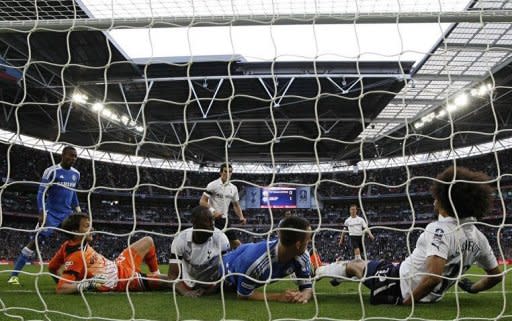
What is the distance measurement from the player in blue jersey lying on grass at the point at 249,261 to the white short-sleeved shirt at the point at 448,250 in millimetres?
734

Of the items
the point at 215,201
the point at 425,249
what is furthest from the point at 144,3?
the point at 425,249

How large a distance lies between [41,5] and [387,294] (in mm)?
Result: 7222

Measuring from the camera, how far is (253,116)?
63.4 feet

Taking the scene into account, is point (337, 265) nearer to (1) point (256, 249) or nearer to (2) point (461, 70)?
(1) point (256, 249)

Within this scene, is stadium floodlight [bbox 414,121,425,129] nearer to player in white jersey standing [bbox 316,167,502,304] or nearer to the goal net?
the goal net

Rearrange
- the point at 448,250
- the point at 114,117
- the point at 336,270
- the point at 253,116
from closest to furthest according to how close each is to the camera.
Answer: the point at 448,250 → the point at 336,270 → the point at 114,117 → the point at 253,116

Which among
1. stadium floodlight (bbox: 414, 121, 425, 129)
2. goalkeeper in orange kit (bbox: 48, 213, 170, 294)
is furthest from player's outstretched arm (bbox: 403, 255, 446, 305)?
stadium floodlight (bbox: 414, 121, 425, 129)

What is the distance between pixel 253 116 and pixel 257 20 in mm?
16283

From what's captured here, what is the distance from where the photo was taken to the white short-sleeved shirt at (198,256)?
3.95m

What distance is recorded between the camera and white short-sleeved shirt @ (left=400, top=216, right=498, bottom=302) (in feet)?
9.50

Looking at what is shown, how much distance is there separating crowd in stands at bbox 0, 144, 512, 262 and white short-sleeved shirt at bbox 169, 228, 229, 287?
2176 centimetres

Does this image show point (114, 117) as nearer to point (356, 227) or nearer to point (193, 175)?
point (356, 227)

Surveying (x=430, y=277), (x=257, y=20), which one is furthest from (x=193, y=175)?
(x=430, y=277)

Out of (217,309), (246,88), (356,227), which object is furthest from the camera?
(246,88)
